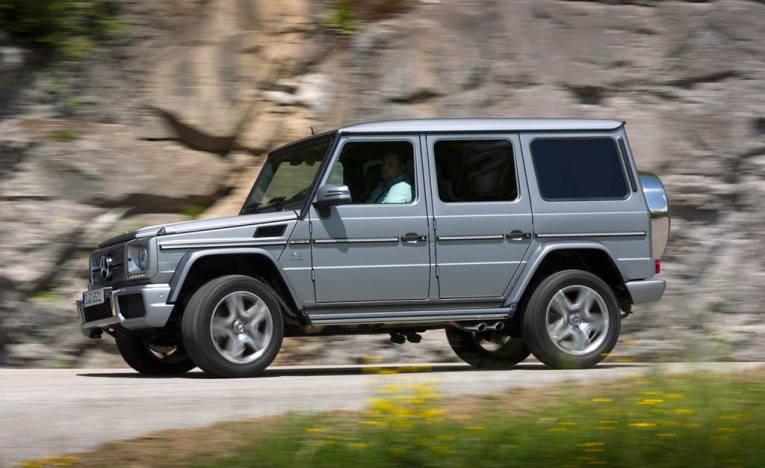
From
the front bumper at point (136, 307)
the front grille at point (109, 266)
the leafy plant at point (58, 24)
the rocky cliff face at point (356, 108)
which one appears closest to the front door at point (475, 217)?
the front bumper at point (136, 307)

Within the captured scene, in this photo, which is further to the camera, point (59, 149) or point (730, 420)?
point (59, 149)

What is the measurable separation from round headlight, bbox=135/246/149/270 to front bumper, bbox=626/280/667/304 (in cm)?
364

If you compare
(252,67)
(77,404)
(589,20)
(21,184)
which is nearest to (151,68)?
(252,67)

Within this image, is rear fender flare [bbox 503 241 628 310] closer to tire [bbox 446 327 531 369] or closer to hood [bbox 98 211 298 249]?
tire [bbox 446 327 531 369]

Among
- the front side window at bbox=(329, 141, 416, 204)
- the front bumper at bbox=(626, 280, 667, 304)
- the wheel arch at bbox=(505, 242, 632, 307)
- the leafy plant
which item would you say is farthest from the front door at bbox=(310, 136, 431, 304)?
the leafy plant

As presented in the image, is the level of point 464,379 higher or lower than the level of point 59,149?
lower

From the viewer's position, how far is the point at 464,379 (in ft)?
25.3

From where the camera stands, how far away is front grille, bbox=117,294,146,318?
27.1ft

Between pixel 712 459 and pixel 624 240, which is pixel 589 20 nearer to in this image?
pixel 624 240

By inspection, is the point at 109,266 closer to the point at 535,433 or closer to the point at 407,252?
the point at 407,252

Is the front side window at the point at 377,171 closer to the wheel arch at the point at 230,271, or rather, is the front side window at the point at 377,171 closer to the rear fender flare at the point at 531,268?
the wheel arch at the point at 230,271

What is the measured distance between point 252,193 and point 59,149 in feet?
12.6

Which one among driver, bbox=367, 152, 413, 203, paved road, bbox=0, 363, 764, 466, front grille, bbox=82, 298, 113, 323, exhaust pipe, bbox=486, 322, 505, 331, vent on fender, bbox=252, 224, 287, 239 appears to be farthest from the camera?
exhaust pipe, bbox=486, 322, 505, 331

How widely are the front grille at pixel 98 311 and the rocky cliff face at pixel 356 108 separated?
3171mm
